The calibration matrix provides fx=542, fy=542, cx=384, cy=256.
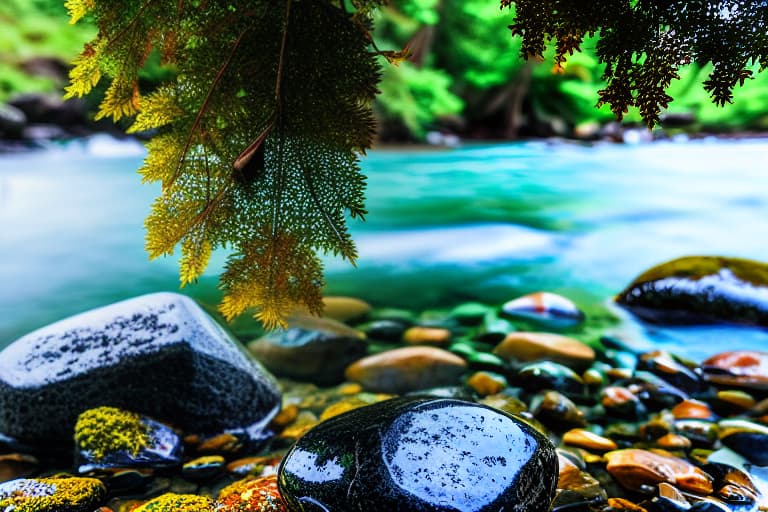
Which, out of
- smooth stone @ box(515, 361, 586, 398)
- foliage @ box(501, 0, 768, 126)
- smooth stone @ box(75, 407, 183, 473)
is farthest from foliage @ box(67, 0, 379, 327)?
smooth stone @ box(515, 361, 586, 398)

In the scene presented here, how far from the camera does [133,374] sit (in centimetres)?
302

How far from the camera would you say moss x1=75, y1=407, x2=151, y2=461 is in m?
2.73

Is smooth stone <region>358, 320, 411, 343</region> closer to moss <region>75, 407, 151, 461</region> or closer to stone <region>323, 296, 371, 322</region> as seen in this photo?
stone <region>323, 296, 371, 322</region>

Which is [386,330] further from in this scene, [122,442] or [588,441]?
[122,442]

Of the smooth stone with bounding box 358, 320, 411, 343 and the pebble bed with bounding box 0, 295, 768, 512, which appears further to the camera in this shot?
the smooth stone with bounding box 358, 320, 411, 343

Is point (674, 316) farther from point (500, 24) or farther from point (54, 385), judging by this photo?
point (500, 24)

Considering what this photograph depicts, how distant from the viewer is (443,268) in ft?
22.3

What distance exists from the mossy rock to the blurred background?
0.70 ft

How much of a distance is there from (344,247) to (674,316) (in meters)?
4.11

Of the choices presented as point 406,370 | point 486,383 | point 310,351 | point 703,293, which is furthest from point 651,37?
point 703,293

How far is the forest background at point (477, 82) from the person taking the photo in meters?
18.6

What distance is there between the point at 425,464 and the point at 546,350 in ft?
7.50

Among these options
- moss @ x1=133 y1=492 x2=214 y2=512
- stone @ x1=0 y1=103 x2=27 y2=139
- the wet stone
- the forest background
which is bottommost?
the wet stone

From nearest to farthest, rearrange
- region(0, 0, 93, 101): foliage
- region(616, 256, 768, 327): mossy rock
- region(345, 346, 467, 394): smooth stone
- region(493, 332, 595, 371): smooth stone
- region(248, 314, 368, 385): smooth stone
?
region(345, 346, 467, 394): smooth stone → region(248, 314, 368, 385): smooth stone → region(493, 332, 595, 371): smooth stone → region(616, 256, 768, 327): mossy rock → region(0, 0, 93, 101): foliage
